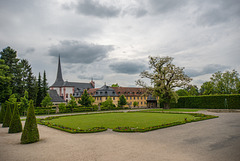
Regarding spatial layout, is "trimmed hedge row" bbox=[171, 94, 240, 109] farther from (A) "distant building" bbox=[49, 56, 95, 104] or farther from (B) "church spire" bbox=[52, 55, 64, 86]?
(B) "church spire" bbox=[52, 55, 64, 86]

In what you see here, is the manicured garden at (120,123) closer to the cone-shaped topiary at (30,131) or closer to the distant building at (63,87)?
the cone-shaped topiary at (30,131)

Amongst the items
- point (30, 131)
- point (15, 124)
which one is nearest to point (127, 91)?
point (15, 124)

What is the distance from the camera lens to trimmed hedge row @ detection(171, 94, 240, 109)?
36031 mm

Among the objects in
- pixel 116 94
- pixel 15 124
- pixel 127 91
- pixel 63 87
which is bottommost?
pixel 15 124

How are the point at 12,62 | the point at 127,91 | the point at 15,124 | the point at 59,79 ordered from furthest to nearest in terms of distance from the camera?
the point at 59,79
the point at 127,91
the point at 12,62
the point at 15,124

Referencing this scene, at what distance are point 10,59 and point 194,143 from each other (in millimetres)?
46229

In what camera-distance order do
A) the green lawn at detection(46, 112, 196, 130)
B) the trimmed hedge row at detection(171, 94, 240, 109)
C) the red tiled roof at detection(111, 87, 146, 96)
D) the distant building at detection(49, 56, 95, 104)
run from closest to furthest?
the green lawn at detection(46, 112, 196, 130), the trimmed hedge row at detection(171, 94, 240, 109), the red tiled roof at detection(111, 87, 146, 96), the distant building at detection(49, 56, 95, 104)

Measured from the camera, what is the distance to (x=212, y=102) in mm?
39625

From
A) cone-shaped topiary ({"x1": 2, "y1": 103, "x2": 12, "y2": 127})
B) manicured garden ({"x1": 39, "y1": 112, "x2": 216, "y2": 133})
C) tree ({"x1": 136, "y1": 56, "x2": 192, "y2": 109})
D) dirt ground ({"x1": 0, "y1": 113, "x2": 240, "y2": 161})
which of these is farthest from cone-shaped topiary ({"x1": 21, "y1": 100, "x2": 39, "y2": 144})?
tree ({"x1": 136, "y1": 56, "x2": 192, "y2": 109})

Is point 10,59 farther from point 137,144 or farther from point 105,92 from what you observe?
point 137,144

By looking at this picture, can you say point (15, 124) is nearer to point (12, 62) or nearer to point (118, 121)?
point (118, 121)

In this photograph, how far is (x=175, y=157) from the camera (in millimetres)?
7164

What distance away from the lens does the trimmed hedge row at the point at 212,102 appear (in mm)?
36031

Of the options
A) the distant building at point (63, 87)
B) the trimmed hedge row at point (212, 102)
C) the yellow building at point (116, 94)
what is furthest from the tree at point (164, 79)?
the distant building at point (63, 87)
